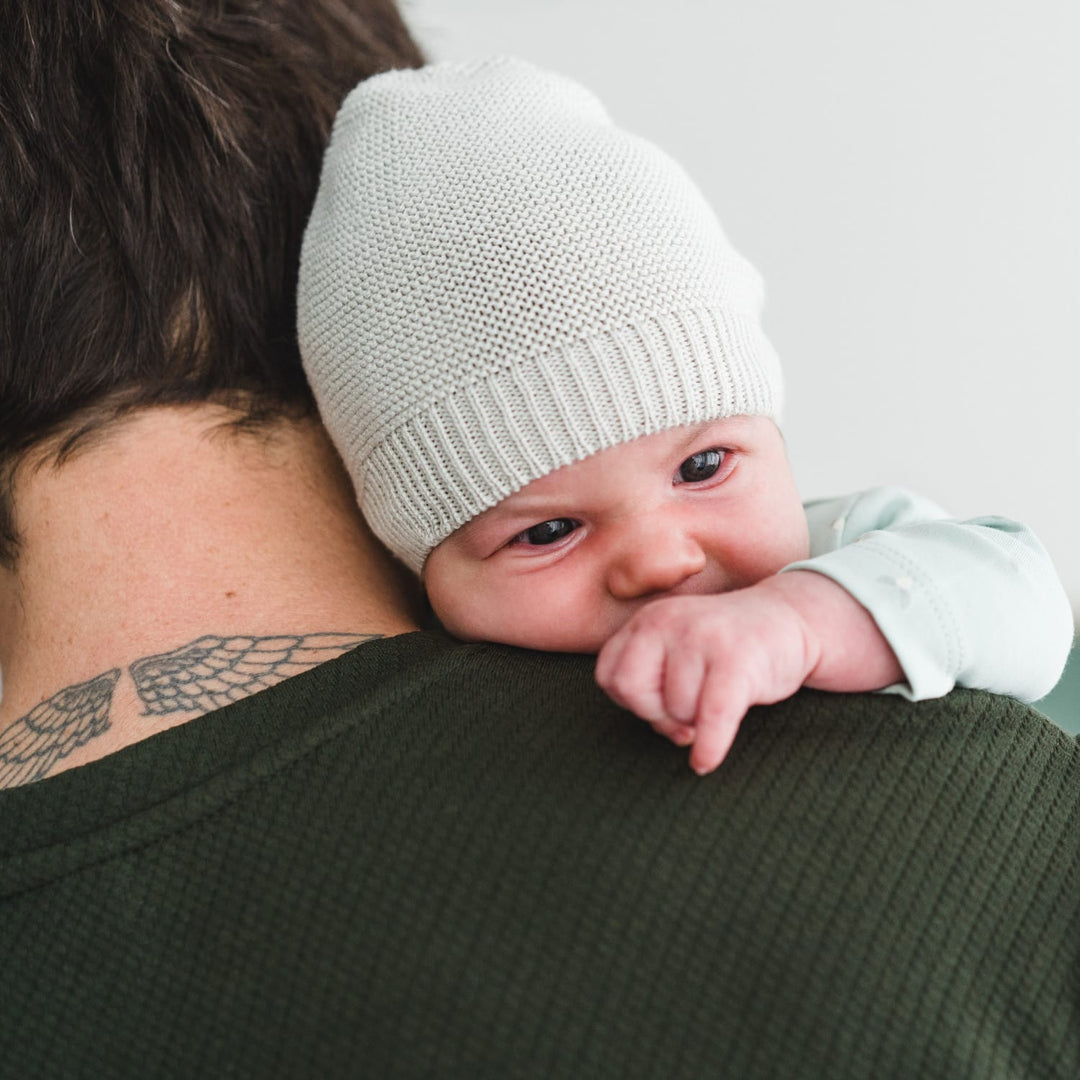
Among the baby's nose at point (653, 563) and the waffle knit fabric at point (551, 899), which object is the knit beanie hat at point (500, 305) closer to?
the baby's nose at point (653, 563)

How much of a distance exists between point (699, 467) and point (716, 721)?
0.39 metres

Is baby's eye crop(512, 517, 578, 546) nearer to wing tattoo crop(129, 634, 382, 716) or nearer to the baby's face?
the baby's face

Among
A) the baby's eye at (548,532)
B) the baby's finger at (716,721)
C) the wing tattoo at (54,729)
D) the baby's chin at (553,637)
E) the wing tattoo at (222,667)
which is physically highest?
the baby's finger at (716,721)

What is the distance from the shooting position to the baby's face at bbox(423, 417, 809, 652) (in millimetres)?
970

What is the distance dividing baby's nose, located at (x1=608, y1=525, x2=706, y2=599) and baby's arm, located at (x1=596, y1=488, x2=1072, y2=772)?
123 mm

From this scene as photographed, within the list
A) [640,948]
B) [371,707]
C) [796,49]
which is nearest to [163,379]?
[371,707]

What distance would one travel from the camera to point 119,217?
1048 millimetres

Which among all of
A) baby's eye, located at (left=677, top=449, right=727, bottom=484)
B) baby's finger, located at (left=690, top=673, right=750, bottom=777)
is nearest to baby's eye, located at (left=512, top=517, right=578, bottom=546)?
baby's eye, located at (left=677, top=449, right=727, bottom=484)

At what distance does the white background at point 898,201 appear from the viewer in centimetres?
192

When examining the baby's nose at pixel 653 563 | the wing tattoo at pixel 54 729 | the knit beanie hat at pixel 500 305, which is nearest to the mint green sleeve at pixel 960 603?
the baby's nose at pixel 653 563

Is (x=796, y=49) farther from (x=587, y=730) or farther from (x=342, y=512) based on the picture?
(x=587, y=730)

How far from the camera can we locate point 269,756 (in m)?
0.74

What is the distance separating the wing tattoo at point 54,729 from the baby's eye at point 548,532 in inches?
15.0

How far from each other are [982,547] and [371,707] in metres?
0.51
